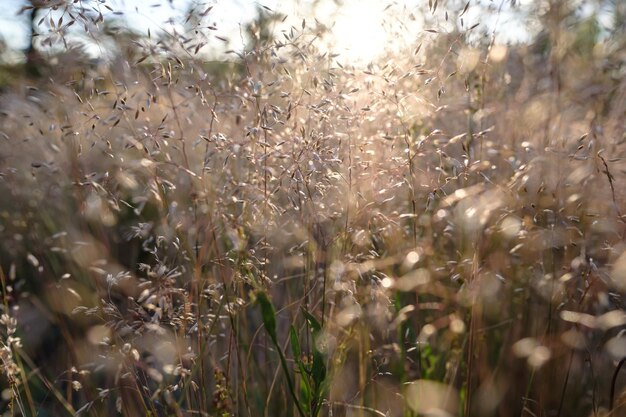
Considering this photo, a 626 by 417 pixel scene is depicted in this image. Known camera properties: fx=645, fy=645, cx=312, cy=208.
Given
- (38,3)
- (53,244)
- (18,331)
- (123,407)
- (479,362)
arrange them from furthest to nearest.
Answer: (53,244) < (18,331) < (479,362) < (123,407) < (38,3)

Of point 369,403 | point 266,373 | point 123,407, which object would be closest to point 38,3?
point 123,407

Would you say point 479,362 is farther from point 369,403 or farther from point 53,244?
point 53,244

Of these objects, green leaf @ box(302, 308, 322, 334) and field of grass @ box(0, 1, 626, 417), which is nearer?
green leaf @ box(302, 308, 322, 334)

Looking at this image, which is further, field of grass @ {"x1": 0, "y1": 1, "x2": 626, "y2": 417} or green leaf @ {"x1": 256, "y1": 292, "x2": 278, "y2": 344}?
field of grass @ {"x1": 0, "y1": 1, "x2": 626, "y2": 417}

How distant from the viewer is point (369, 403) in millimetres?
1596

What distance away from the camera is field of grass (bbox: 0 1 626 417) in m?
1.34

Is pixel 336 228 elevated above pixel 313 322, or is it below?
→ above

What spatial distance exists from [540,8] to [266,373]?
50.2 inches

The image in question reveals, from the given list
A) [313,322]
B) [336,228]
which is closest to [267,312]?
[313,322]

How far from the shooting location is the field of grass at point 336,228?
1.34m

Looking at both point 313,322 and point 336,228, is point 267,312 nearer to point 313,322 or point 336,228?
point 313,322

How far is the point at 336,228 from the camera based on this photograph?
145 cm

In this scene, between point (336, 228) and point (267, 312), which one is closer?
point (267, 312)

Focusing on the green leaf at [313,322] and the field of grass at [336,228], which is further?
the field of grass at [336,228]
